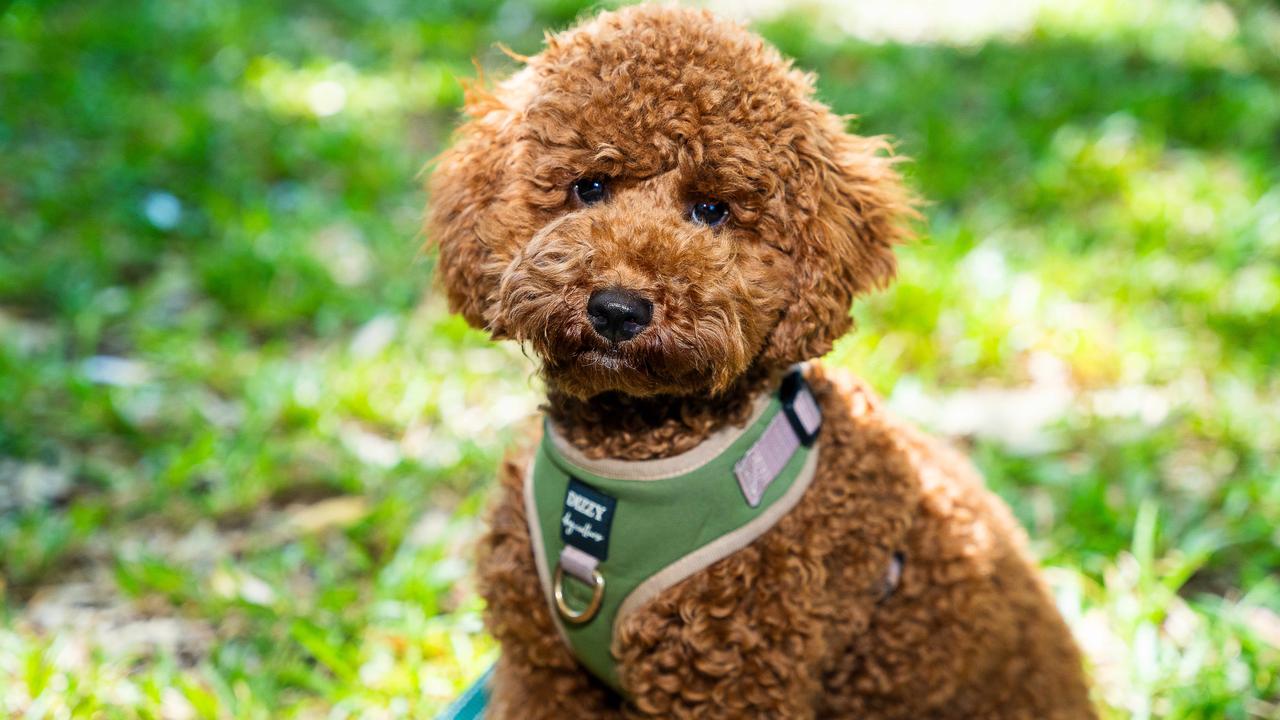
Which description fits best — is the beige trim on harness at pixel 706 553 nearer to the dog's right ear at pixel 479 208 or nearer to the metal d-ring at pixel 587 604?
the metal d-ring at pixel 587 604

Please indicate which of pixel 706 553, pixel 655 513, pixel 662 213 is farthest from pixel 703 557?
pixel 662 213

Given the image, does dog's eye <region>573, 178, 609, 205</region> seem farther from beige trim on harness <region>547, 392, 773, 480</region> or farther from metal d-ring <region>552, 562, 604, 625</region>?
metal d-ring <region>552, 562, 604, 625</region>

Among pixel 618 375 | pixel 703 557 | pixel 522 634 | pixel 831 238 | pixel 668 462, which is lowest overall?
pixel 522 634

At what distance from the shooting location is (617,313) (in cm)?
185

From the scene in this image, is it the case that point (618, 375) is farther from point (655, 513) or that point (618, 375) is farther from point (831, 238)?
point (831, 238)

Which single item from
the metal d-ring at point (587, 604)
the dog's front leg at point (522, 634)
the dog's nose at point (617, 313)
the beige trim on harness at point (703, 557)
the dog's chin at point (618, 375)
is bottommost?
the dog's front leg at point (522, 634)

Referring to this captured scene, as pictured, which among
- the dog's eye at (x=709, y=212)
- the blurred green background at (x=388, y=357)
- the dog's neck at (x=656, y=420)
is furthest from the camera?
the blurred green background at (x=388, y=357)

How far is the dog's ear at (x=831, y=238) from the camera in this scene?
2.09 meters

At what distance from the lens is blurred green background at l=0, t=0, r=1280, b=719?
298 cm

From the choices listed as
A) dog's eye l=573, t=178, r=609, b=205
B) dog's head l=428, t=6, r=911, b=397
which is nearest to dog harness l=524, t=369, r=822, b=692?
dog's head l=428, t=6, r=911, b=397

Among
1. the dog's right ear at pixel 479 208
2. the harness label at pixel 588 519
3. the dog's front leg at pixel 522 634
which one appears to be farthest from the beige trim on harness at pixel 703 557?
the dog's right ear at pixel 479 208

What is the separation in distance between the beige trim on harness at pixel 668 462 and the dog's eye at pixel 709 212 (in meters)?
0.39

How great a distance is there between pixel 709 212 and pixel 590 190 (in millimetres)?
234

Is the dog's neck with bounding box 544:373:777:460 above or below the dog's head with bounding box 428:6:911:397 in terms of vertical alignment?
below
